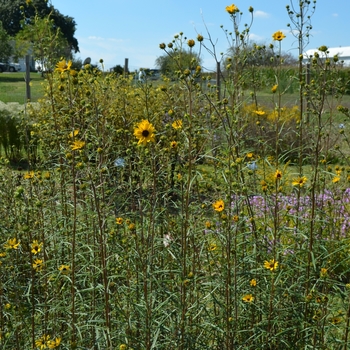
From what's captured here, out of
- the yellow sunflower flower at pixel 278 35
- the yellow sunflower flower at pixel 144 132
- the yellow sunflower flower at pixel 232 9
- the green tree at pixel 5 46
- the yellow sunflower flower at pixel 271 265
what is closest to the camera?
the yellow sunflower flower at pixel 144 132

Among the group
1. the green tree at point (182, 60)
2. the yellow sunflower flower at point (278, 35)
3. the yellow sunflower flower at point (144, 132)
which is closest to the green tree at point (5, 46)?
the green tree at point (182, 60)

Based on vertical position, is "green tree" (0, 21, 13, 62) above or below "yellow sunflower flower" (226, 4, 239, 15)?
above

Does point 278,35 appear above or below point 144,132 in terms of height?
above

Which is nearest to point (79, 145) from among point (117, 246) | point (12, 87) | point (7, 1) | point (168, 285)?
point (117, 246)

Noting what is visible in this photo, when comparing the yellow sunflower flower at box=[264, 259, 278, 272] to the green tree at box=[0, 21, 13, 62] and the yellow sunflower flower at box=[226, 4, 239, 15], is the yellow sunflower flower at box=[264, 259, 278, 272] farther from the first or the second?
the green tree at box=[0, 21, 13, 62]

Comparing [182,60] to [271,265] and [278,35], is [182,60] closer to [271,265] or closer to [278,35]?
[278,35]

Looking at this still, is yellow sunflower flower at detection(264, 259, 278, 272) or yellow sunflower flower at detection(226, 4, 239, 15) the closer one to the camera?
yellow sunflower flower at detection(264, 259, 278, 272)

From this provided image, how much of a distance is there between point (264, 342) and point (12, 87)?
27.0 metres

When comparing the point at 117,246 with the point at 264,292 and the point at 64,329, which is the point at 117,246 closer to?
the point at 64,329

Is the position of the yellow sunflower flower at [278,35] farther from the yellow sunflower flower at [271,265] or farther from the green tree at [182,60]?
the yellow sunflower flower at [271,265]

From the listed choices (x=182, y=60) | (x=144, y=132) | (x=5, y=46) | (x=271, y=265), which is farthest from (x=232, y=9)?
(x=5, y=46)

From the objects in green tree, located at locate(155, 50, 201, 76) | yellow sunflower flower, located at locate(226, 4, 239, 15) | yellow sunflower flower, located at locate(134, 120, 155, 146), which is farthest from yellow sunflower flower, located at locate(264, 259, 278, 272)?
yellow sunflower flower, located at locate(226, 4, 239, 15)

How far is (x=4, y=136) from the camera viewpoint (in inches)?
349

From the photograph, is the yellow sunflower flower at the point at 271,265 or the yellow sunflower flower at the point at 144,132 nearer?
the yellow sunflower flower at the point at 144,132
